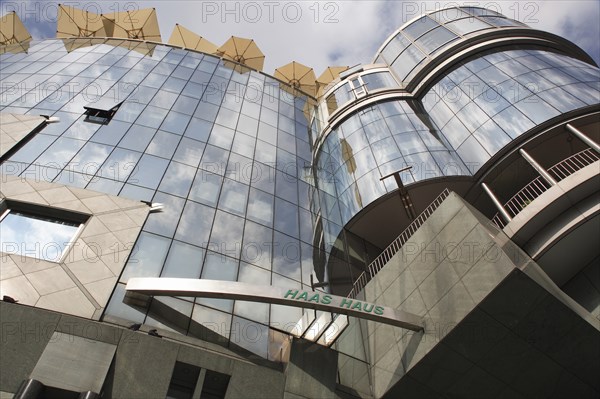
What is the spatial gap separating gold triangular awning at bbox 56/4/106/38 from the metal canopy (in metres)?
28.8

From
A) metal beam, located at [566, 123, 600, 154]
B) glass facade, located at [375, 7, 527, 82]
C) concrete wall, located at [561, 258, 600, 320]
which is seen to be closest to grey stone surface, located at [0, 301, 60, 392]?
concrete wall, located at [561, 258, 600, 320]

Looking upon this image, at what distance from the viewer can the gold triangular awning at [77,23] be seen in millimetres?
36000

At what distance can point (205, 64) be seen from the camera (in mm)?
31500

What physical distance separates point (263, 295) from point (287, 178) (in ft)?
36.4

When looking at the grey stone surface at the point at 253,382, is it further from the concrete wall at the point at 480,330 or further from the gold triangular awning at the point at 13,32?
the gold triangular awning at the point at 13,32

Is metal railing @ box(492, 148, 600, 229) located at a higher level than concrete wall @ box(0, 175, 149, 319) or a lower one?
higher

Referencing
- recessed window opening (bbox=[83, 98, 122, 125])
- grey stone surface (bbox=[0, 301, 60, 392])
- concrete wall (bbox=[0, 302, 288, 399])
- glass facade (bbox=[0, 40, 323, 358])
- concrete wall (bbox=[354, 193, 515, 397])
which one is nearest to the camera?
grey stone surface (bbox=[0, 301, 60, 392])

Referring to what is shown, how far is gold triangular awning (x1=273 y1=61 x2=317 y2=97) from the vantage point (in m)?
37.5

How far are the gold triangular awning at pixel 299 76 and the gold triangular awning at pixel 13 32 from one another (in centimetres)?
1857

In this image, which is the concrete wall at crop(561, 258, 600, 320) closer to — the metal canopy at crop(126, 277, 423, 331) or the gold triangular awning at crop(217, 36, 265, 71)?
the metal canopy at crop(126, 277, 423, 331)

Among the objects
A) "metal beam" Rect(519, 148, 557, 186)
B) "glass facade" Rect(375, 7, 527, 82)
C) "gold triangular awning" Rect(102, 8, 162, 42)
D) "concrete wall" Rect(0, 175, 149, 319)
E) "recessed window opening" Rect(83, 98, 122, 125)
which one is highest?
"gold triangular awning" Rect(102, 8, 162, 42)

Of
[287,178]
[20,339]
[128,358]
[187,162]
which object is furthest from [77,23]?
[128,358]

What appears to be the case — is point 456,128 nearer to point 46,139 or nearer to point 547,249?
point 547,249

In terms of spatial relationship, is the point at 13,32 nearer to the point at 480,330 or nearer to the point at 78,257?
the point at 78,257
